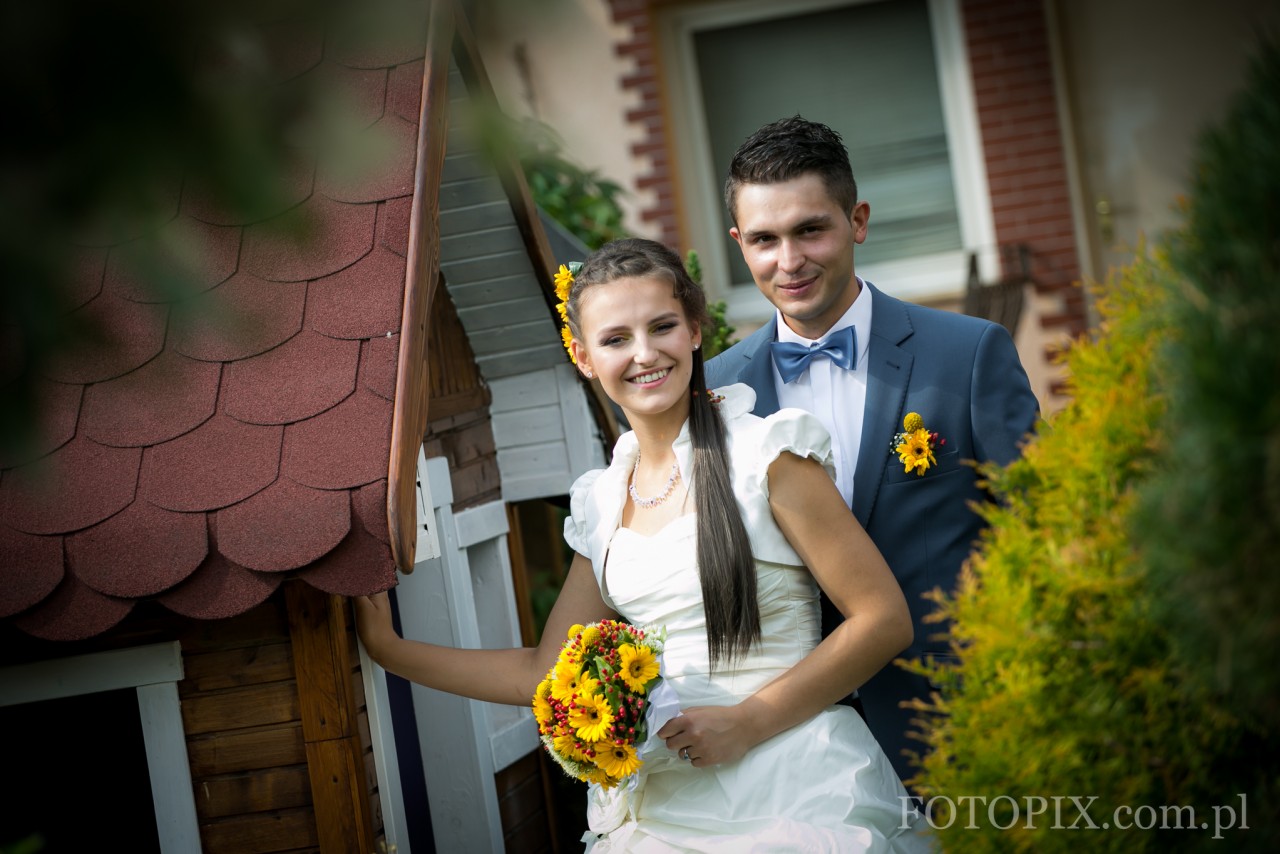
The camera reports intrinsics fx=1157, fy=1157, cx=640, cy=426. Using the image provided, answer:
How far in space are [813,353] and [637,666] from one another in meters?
1.19

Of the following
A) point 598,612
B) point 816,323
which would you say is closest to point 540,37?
point 598,612

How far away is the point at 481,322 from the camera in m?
4.01

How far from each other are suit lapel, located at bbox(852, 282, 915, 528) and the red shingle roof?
4.08 feet

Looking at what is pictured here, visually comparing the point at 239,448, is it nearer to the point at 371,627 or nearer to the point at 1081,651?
the point at 371,627

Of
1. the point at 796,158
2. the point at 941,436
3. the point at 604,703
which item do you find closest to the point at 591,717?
the point at 604,703

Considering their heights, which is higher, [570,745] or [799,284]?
[799,284]

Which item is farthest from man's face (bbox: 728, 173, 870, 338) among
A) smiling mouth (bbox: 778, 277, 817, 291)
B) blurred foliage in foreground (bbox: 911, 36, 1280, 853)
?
blurred foliage in foreground (bbox: 911, 36, 1280, 853)

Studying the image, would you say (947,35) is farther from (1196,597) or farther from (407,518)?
(1196,597)

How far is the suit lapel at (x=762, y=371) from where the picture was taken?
3248 millimetres

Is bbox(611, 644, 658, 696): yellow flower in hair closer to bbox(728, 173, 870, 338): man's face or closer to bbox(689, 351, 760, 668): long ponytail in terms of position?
bbox(689, 351, 760, 668): long ponytail

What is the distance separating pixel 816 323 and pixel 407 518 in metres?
1.35

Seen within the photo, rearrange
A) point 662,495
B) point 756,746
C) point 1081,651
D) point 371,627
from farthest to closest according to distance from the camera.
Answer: point 371,627
point 662,495
point 756,746
point 1081,651

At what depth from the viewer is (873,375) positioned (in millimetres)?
3168

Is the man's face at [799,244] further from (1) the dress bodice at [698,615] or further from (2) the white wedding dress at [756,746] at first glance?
(1) the dress bodice at [698,615]
